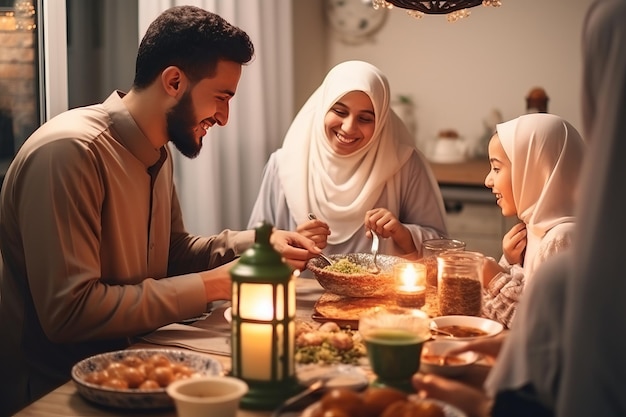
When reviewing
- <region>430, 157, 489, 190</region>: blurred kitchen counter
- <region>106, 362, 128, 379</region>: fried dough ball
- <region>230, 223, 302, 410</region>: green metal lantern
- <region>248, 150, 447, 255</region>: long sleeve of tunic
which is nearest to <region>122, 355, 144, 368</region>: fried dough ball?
<region>106, 362, 128, 379</region>: fried dough ball

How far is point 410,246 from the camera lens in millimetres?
2791

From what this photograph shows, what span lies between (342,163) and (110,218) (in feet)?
3.75

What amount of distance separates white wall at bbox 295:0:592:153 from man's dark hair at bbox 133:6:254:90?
8.81ft

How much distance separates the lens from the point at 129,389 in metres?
1.55

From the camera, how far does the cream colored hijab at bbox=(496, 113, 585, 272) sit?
2191mm

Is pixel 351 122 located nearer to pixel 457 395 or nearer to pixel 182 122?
pixel 182 122

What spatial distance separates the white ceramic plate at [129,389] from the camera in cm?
152

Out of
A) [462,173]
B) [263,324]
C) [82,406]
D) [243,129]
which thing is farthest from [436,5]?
[462,173]

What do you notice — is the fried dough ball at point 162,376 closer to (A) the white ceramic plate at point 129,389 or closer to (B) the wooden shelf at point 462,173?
(A) the white ceramic plate at point 129,389

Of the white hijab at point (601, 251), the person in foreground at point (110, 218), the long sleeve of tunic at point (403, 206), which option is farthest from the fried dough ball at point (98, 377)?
the long sleeve of tunic at point (403, 206)

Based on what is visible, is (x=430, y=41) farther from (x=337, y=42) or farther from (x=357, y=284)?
(x=357, y=284)

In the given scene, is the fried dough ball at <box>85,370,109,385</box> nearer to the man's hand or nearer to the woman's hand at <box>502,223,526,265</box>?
the man's hand

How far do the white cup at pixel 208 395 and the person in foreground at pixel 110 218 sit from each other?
59cm

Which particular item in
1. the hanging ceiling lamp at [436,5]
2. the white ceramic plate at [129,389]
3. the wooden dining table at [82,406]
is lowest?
the wooden dining table at [82,406]
